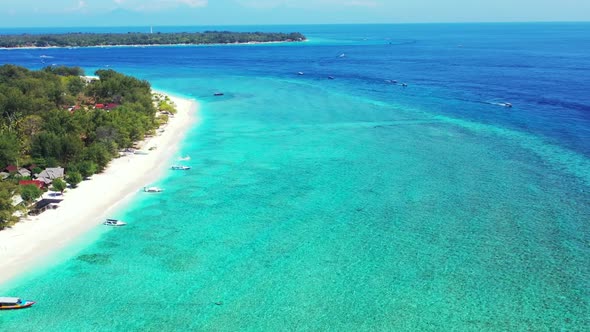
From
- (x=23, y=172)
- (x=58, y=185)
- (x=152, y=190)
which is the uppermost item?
(x=23, y=172)

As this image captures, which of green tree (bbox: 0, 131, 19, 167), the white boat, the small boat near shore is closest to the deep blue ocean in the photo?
the small boat near shore

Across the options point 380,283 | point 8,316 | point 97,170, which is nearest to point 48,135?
point 97,170

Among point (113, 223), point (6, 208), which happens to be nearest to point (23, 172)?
point (6, 208)

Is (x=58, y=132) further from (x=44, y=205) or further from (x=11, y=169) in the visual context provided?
(x=44, y=205)

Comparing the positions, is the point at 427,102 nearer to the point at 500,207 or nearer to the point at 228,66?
the point at 500,207

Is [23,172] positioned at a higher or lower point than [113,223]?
higher

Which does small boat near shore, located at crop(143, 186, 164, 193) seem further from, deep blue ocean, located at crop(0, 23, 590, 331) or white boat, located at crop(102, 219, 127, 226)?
white boat, located at crop(102, 219, 127, 226)
